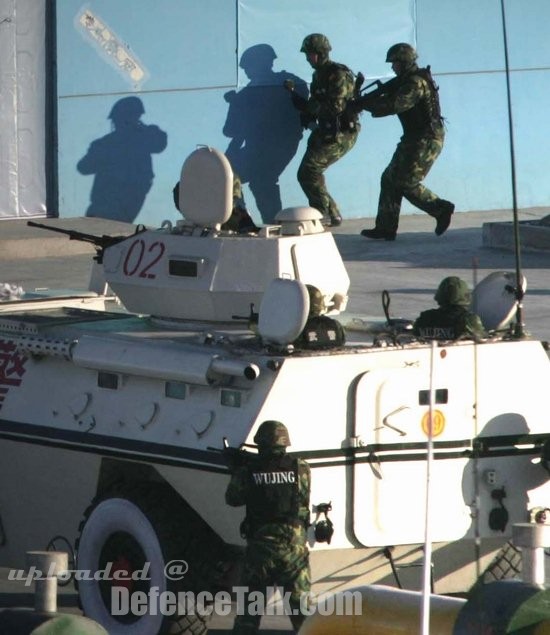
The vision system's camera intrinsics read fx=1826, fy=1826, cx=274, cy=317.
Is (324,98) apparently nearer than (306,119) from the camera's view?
Yes

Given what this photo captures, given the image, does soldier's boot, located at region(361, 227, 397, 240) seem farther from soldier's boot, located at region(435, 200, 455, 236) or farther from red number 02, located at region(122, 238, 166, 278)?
red number 02, located at region(122, 238, 166, 278)

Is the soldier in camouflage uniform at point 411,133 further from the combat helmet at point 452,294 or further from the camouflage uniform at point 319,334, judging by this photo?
the camouflage uniform at point 319,334

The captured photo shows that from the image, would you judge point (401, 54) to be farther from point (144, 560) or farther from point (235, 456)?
point (235, 456)

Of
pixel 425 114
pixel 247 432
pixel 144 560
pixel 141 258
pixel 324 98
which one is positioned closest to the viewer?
pixel 247 432

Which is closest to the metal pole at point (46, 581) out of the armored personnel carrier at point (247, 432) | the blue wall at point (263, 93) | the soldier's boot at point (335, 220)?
the armored personnel carrier at point (247, 432)

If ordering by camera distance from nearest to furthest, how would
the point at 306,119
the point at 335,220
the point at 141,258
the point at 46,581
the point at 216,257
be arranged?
the point at 46,581 < the point at 216,257 < the point at 141,258 < the point at 335,220 < the point at 306,119

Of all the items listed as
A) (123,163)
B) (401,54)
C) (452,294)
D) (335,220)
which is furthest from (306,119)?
(452,294)

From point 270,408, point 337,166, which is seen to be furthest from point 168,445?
point 337,166

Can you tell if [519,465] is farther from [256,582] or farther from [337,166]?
[337,166]

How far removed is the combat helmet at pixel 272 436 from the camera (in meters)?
8.19

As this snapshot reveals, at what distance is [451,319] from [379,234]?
10972 mm

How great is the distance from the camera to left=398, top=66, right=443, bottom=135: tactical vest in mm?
19547

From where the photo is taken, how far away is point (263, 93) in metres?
20.8

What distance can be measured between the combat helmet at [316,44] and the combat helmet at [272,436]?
478 inches
